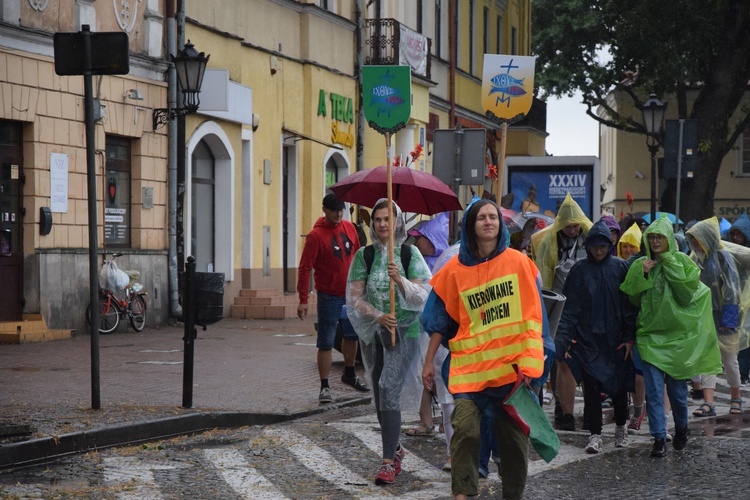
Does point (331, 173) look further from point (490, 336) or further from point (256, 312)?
point (490, 336)

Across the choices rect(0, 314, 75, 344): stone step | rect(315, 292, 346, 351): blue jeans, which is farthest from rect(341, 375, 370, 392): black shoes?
rect(0, 314, 75, 344): stone step

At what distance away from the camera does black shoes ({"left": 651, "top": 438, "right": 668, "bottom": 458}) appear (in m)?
9.93

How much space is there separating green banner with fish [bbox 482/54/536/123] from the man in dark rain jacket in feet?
10.2

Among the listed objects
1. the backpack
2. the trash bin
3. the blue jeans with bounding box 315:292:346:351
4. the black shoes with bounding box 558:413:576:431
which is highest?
the backpack

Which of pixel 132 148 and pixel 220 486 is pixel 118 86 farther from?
pixel 220 486

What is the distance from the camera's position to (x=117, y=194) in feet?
70.0

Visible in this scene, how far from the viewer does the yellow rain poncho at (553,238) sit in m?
12.3

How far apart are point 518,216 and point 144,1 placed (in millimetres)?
7687

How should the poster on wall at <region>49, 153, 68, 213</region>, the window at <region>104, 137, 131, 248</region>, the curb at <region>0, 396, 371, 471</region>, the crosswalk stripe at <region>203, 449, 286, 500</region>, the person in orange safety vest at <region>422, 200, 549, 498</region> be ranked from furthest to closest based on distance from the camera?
the window at <region>104, 137, 131, 248</region> → the poster on wall at <region>49, 153, 68, 213</region> → the curb at <region>0, 396, 371, 471</region> → the crosswalk stripe at <region>203, 449, 286, 500</region> → the person in orange safety vest at <region>422, 200, 549, 498</region>

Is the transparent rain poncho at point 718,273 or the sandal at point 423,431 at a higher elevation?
the transparent rain poncho at point 718,273

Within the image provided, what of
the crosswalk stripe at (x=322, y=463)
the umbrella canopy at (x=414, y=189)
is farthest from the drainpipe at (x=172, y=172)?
the crosswalk stripe at (x=322, y=463)

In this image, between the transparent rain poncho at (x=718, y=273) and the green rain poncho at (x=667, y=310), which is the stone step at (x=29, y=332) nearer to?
the transparent rain poncho at (x=718, y=273)

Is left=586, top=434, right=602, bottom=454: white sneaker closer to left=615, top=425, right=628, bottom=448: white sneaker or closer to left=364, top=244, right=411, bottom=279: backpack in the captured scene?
left=615, top=425, right=628, bottom=448: white sneaker

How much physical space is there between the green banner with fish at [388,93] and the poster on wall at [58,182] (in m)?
9.35
